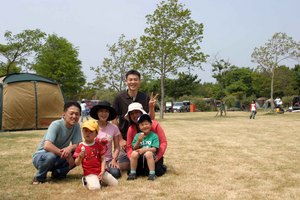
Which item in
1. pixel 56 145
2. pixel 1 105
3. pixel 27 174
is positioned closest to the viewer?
pixel 56 145

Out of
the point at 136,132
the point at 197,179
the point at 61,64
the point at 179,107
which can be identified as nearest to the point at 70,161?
the point at 136,132

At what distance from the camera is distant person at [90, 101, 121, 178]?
4.93 metres

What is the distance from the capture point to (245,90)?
190ft

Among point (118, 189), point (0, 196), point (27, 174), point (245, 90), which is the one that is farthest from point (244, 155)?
point (245, 90)

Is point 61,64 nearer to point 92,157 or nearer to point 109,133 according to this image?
point 109,133

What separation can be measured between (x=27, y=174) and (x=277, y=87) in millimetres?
48502

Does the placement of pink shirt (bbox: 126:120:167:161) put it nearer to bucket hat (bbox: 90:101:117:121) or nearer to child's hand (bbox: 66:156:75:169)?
bucket hat (bbox: 90:101:117:121)

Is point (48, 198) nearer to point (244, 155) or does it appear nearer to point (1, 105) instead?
point (244, 155)

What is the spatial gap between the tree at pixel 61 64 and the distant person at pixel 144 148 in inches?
1277

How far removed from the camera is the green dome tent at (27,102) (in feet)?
41.2

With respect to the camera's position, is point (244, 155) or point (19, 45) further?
point (19, 45)

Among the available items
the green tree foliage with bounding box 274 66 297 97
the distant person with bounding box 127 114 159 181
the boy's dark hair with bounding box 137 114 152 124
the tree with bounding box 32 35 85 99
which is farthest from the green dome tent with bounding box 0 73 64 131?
the green tree foliage with bounding box 274 66 297 97

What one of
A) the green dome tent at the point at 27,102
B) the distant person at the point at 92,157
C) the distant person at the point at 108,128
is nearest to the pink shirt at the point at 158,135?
the distant person at the point at 108,128

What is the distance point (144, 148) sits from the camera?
4.84 meters
